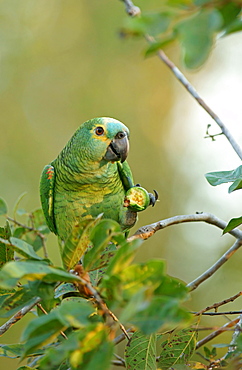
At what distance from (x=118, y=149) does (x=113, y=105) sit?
199 inches

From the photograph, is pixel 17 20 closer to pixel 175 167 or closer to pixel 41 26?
pixel 41 26

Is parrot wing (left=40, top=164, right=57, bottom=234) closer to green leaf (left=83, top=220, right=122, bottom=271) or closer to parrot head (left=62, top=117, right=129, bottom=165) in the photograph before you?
parrot head (left=62, top=117, right=129, bottom=165)

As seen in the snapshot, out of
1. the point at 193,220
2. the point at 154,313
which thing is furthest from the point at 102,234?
the point at 193,220

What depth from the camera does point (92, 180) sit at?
206 cm

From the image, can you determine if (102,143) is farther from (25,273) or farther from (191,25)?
(191,25)

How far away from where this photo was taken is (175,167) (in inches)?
279

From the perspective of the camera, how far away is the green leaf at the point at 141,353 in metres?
1.11

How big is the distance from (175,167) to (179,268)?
68.3 inches

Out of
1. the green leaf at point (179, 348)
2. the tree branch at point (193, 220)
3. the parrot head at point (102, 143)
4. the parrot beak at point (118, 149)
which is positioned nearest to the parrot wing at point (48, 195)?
the parrot head at point (102, 143)

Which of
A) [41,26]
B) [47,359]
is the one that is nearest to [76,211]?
[47,359]

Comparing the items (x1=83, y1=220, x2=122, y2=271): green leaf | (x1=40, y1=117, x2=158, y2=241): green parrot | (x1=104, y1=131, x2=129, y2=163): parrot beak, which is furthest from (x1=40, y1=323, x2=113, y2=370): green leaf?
(x1=104, y1=131, x2=129, y2=163): parrot beak

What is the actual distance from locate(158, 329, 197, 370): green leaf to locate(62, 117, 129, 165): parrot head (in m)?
1.00

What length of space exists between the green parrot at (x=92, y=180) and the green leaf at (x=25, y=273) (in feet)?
4.21

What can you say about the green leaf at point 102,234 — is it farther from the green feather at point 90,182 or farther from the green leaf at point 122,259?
the green feather at point 90,182
